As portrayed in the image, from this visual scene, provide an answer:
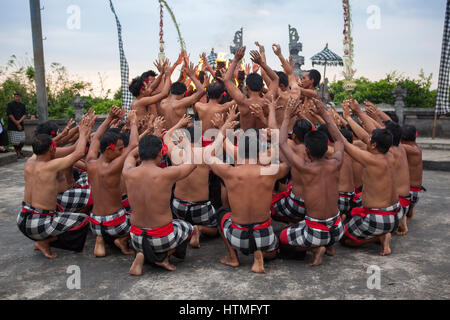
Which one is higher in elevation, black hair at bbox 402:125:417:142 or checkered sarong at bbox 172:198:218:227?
black hair at bbox 402:125:417:142

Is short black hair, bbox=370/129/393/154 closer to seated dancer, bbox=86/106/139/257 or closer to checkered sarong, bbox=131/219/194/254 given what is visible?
checkered sarong, bbox=131/219/194/254

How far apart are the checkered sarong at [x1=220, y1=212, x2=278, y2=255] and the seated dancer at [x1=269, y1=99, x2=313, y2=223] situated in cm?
110

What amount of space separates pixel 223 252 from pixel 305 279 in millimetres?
1184

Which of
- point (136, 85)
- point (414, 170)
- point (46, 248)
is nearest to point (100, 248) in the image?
point (46, 248)

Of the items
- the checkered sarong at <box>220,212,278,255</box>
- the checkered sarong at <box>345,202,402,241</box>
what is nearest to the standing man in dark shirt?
the checkered sarong at <box>220,212,278,255</box>

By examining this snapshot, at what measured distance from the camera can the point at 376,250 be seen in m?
4.70

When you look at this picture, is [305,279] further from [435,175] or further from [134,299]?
[435,175]

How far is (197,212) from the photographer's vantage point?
5023 mm

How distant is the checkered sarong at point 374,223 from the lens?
457cm

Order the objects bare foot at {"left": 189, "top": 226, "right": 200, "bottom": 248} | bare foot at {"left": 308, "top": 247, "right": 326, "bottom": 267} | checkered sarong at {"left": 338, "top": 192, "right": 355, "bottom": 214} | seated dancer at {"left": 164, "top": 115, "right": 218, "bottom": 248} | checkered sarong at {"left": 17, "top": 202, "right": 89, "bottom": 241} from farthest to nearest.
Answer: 1. checkered sarong at {"left": 338, "top": 192, "right": 355, "bottom": 214}
2. seated dancer at {"left": 164, "top": 115, "right": 218, "bottom": 248}
3. bare foot at {"left": 189, "top": 226, "right": 200, "bottom": 248}
4. checkered sarong at {"left": 17, "top": 202, "right": 89, "bottom": 241}
5. bare foot at {"left": 308, "top": 247, "right": 326, "bottom": 267}

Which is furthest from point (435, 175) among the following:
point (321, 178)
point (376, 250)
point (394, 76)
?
point (394, 76)

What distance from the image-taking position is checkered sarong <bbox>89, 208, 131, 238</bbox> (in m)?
4.55
